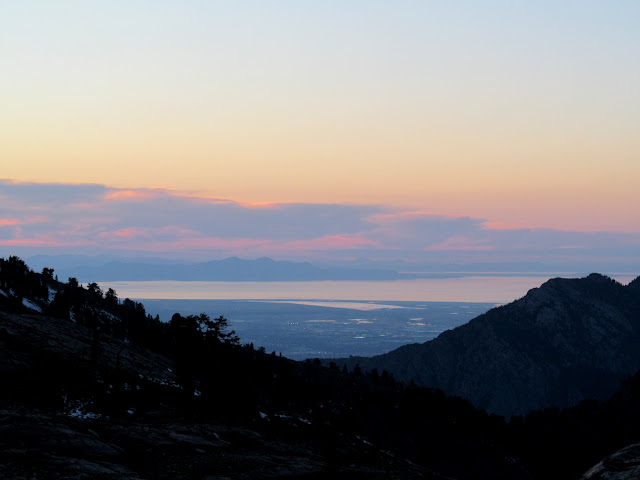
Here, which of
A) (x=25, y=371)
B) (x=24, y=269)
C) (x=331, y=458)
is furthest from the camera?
(x=24, y=269)

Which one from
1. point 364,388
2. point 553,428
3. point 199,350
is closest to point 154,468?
point 199,350

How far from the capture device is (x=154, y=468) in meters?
34.7

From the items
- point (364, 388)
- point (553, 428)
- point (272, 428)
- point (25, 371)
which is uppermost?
point (25, 371)

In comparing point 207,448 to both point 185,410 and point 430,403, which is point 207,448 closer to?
point 185,410

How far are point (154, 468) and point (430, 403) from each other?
154879mm

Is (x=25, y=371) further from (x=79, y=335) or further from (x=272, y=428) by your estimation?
(x=79, y=335)

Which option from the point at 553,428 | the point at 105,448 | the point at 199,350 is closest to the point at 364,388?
the point at 553,428

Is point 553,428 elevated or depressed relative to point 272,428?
depressed

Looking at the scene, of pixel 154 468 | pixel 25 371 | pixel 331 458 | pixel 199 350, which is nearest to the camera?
pixel 154 468

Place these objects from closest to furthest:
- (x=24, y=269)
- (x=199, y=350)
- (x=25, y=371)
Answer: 1. (x=25, y=371)
2. (x=199, y=350)
3. (x=24, y=269)

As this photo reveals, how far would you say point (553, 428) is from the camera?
19962cm

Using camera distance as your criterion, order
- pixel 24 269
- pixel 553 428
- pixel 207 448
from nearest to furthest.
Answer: pixel 207 448, pixel 24 269, pixel 553 428

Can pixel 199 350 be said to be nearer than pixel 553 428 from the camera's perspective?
Yes

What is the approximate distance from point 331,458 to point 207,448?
8.84 m
